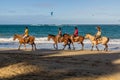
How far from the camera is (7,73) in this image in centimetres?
1622

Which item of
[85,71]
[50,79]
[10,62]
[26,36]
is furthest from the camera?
[26,36]

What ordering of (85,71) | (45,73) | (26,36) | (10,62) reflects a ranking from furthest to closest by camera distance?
(26,36) → (10,62) → (85,71) → (45,73)

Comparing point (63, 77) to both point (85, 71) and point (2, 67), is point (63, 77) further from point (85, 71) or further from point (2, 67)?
point (2, 67)

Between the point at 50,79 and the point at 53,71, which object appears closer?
the point at 50,79

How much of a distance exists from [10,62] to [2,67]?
5.13ft

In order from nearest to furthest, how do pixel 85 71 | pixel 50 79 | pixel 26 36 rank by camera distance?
pixel 50 79
pixel 85 71
pixel 26 36

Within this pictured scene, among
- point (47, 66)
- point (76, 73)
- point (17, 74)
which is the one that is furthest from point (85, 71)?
point (17, 74)

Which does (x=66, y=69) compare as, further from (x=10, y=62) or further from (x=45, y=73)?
(x=10, y=62)

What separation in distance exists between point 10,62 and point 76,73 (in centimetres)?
→ 388

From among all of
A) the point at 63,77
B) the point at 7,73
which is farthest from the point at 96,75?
the point at 7,73

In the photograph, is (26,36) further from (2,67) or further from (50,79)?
(50,79)

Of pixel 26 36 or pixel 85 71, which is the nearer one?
pixel 85 71

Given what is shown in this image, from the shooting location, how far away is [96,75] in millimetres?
16766

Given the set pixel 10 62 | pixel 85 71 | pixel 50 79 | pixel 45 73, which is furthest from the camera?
pixel 10 62
